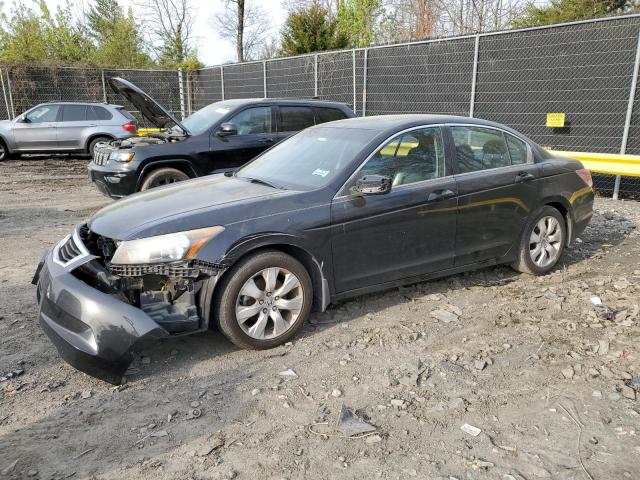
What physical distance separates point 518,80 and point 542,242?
591cm

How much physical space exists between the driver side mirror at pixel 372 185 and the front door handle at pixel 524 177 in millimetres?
1660

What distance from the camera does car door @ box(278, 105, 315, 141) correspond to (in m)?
8.41

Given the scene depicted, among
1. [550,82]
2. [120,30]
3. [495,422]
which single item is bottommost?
[495,422]

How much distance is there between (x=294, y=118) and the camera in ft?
27.9

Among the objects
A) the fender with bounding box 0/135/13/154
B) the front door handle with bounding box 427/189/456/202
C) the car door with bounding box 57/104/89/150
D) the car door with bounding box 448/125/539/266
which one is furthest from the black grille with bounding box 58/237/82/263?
the fender with bounding box 0/135/13/154

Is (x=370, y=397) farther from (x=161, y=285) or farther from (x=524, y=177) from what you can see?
(x=524, y=177)

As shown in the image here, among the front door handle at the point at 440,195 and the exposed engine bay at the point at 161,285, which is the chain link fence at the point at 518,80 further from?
the exposed engine bay at the point at 161,285

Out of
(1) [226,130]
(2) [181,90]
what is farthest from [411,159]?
(2) [181,90]

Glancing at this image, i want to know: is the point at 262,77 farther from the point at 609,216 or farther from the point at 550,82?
the point at 609,216

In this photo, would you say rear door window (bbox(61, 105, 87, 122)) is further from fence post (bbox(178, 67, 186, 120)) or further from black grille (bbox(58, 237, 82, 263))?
black grille (bbox(58, 237, 82, 263))

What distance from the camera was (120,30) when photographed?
96.9ft

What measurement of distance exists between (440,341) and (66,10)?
3387 centimetres

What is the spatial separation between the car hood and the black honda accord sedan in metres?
0.01

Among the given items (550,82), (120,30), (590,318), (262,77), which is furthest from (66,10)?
(590,318)
